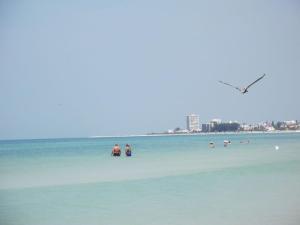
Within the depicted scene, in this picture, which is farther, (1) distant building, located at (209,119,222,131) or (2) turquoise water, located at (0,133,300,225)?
(1) distant building, located at (209,119,222,131)

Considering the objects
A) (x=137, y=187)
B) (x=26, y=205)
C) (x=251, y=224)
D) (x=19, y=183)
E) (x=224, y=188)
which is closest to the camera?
(x=251, y=224)

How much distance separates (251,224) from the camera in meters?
11.2

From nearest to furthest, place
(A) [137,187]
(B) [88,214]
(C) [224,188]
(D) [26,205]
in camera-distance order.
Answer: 1. (B) [88,214]
2. (D) [26,205]
3. (C) [224,188]
4. (A) [137,187]

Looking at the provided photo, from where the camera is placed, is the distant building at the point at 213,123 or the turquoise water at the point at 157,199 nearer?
the turquoise water at the point at 157,199

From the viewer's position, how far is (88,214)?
12.9 metres

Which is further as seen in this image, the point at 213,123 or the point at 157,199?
the point at 213,123

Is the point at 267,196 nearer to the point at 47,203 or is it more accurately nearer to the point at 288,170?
the point at 47,203

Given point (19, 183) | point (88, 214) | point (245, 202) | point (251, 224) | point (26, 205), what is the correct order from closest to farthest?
point (251, 224)
point (88, 214)
point (245, 202)
point (26, 205)
point (19, 183)

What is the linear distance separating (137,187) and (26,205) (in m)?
4.65

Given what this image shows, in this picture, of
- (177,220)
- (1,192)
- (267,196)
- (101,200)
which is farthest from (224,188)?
(1,192)

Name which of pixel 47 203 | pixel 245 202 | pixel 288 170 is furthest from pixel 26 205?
pixel 288 170

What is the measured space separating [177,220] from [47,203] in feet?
16.3

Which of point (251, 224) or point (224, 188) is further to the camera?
point (224, 188)

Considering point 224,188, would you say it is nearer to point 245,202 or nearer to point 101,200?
point 245,202
